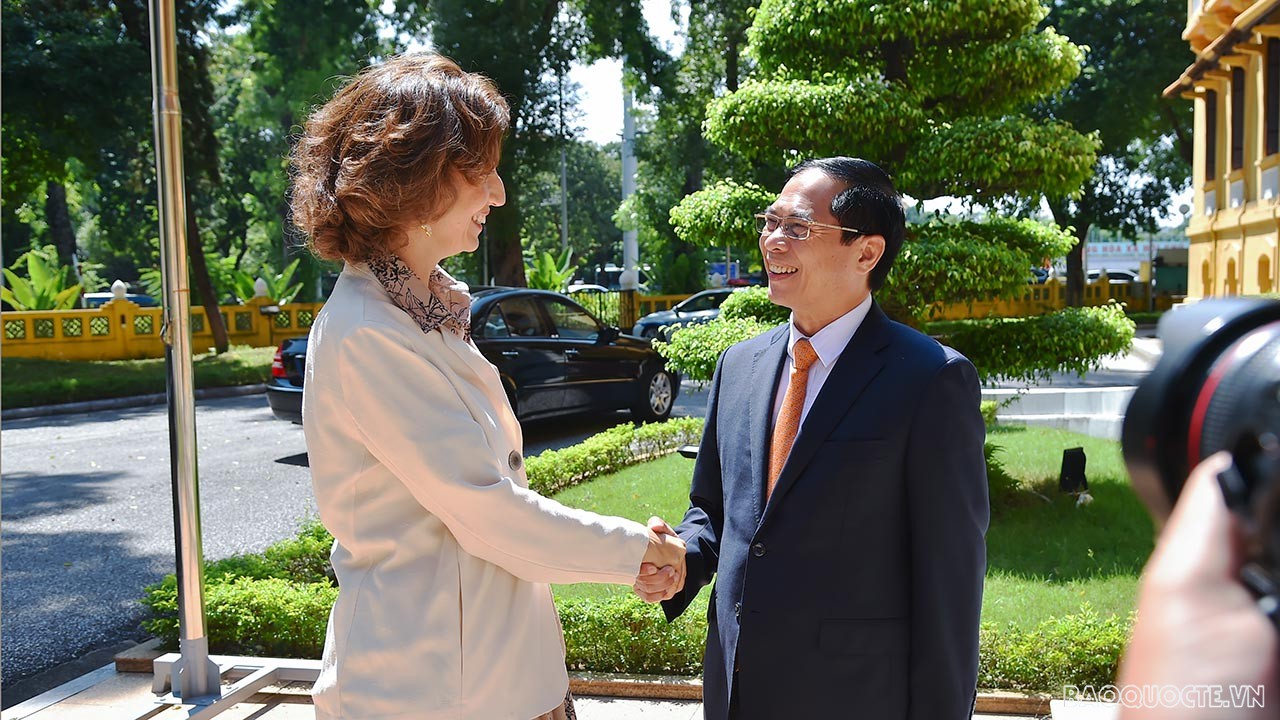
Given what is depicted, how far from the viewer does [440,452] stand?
6.47 ft

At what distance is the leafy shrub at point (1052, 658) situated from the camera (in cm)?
444

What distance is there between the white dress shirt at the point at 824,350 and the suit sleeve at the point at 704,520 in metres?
0.20

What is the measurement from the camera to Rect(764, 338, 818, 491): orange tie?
247cm

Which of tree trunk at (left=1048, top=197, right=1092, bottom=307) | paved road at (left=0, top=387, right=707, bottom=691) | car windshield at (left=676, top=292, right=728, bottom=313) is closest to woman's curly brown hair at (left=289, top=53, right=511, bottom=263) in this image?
paved road at (left=0, top=387, right=707, bottom=691)

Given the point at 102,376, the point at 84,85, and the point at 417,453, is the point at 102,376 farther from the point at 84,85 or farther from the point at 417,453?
the point at 417,453

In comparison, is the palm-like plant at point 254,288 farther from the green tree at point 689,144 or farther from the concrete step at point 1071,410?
the concrete step at point 1071,410

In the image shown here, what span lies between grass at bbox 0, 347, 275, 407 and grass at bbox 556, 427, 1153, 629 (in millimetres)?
11075

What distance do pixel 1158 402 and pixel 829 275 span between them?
75.7 inches

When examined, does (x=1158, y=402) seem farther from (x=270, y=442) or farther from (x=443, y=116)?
(x=270, y=442)

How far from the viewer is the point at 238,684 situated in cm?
461

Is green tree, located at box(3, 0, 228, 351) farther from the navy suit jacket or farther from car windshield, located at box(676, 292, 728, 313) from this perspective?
the navy suit jacket

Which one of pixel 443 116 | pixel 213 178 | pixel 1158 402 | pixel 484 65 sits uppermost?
pixel 484 65

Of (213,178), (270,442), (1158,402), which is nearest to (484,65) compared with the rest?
(213,178)

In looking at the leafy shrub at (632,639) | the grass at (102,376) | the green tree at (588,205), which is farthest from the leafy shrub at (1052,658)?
the green tree at (588,205)
